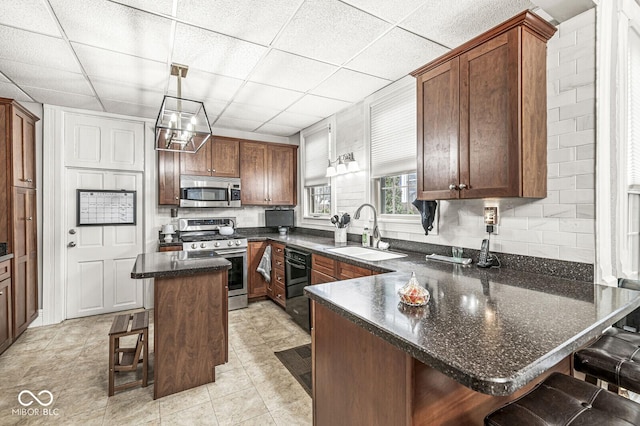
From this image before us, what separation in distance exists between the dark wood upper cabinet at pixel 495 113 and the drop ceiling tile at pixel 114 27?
2.05 metres

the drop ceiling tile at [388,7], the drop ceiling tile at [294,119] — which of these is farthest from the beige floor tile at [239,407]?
the drop ceiling tile at [294,119]

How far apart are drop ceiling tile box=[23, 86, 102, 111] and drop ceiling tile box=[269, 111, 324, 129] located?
2.18 m

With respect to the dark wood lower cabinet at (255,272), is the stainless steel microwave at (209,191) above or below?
above

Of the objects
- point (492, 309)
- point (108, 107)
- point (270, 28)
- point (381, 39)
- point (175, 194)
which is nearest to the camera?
point (492, 309)

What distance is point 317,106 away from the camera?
3.84 m

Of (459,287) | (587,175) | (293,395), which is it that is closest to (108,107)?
(293,395)

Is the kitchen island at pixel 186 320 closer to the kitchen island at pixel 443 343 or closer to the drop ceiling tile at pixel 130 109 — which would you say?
the kitchen island at pixel 443 343

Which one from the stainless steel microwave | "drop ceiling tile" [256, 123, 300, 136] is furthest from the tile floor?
"drop ceiling tile" [256, 123, 300, 136]

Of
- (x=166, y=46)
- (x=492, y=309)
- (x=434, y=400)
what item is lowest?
(x=434, y=400)

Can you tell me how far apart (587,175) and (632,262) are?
0.70 metres

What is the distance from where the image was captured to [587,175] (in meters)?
1.78

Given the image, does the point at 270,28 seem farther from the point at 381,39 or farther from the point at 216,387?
the point at 216,387

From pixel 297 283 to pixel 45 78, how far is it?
3.27 metres

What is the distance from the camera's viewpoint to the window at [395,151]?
3037 millimetres
